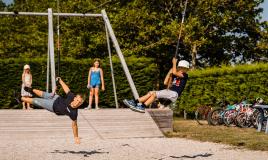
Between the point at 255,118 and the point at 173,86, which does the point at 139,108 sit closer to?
the point at 173,86

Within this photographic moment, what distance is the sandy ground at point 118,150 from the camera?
1160 centimetres

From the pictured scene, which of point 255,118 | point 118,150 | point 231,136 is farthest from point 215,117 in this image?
point 118,150

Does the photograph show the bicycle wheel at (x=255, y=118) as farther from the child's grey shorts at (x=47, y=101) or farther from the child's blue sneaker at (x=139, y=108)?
the child's grey shorts at (x=47, y=101)

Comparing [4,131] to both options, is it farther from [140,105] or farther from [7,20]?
[7,20]

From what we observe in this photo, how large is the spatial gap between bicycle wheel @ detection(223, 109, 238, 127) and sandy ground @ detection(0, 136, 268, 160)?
5.09m

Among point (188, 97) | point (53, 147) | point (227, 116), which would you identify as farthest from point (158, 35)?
point (53, 147)

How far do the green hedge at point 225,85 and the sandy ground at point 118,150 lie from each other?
7020 millimetres

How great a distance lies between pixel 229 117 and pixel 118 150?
843 centimetres

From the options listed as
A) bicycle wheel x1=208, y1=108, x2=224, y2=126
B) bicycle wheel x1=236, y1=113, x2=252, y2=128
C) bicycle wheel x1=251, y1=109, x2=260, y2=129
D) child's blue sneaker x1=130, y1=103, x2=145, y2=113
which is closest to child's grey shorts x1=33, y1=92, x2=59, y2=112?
child's blue sneaker x1=130, y1=103, x2=145, y2=113

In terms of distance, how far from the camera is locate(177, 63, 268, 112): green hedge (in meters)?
21.6

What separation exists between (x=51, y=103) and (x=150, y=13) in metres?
25.2

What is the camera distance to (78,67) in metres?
24.6

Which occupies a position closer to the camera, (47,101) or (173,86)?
(47,101)

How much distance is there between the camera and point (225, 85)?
2384cm
